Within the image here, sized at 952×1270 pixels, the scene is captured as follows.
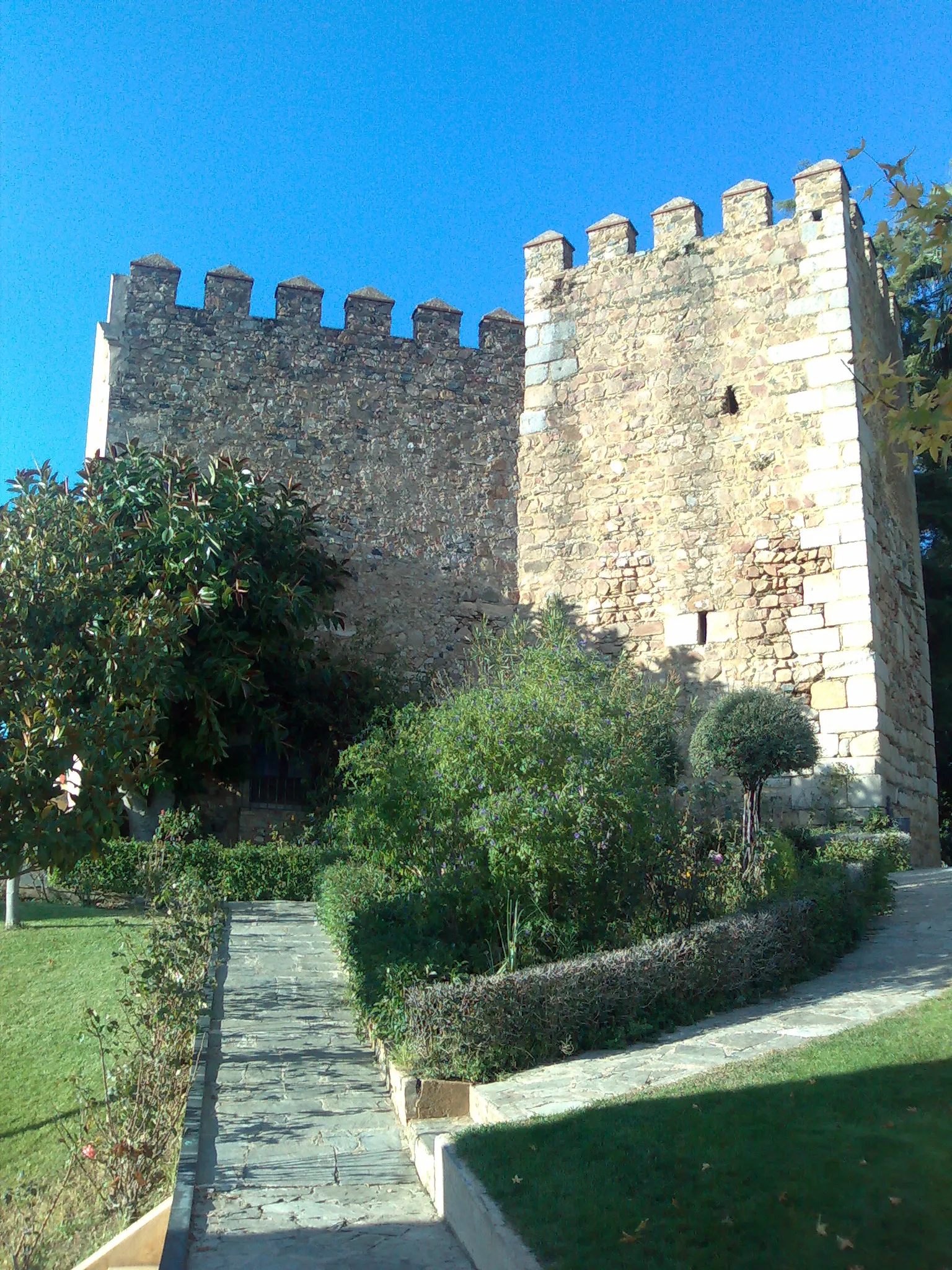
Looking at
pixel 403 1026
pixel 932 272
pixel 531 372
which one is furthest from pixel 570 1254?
pixel 932 272

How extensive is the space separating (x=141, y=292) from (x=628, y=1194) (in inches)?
590

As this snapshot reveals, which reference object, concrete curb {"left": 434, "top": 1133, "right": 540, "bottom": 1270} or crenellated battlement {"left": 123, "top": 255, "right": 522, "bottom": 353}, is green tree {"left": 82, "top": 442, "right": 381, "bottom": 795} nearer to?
crenellated battlement {"left": 123, "top": 255, "right": 522, "bottom": 353}

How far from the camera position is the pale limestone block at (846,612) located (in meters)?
11.7

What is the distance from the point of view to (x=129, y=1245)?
4379mm

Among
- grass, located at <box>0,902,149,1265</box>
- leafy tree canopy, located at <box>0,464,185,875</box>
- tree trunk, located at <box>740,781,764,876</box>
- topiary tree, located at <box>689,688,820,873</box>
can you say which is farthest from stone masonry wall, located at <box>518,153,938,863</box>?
leafy tree canopy, located at <box>0,464,185,875</box>

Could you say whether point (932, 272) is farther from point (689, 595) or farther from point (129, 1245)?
point (129, 1245)

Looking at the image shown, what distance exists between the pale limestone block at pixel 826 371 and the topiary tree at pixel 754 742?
4.39m

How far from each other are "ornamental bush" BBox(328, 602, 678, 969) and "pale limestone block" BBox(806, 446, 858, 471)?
4840mm

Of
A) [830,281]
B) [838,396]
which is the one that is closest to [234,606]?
[838,396]

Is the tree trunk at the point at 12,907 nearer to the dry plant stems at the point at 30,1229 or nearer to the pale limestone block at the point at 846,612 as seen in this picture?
the dry plant stems at the point at 30,1229

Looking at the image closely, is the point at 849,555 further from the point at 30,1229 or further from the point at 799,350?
the point at 30,1229

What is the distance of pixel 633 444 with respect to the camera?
45.2 feet

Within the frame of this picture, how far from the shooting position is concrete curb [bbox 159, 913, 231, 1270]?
4027mm

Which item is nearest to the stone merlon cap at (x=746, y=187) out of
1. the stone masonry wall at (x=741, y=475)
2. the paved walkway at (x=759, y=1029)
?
the stone masonry wall at (x=741, y=475)
